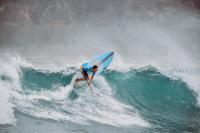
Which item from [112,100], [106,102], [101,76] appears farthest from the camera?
[101,76]

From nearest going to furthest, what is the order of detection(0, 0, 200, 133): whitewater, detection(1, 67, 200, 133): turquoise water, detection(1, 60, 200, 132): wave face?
detection(1, 67, 200, 133): turquoise water < detection(0, 0, 200, 133): whitewater < detection(1, 60, 200, 132): wave face

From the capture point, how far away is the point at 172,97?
8.34m

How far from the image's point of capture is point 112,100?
7828 mm

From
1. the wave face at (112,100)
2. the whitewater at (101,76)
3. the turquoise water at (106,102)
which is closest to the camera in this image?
the turquoise water at (106,102)

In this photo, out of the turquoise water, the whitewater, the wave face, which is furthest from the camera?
the wave face

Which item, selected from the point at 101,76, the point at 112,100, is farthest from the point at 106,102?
the point at 101,76

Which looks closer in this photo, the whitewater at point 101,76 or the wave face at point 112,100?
the whitewater at point 101,76

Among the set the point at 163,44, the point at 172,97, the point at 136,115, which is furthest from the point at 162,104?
the point at 163,44

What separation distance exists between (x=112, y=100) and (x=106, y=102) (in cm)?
24

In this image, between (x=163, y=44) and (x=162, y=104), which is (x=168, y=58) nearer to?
(x=163, y=44)

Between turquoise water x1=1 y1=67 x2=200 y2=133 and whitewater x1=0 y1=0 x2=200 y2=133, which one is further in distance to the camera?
whitewater x1=0 y1=0 x2=200 y2=133

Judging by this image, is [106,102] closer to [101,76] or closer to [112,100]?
[112,100]

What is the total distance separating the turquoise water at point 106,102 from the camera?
648 centimetres

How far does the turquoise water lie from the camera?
21.2 ft
